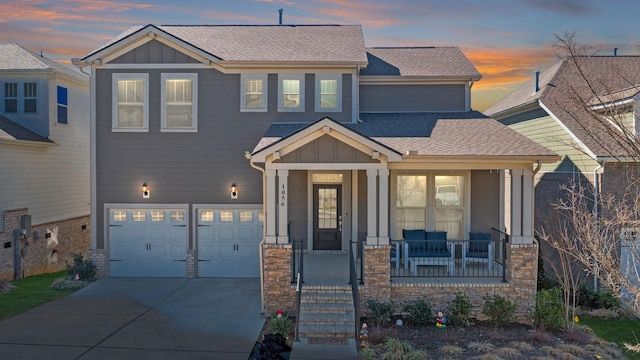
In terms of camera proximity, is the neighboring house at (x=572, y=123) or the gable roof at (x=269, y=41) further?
the gable roof at (x=269, y=41)

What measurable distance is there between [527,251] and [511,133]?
131 inches

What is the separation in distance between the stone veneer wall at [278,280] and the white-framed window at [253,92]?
5220 millimetres

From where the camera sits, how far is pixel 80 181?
2028 cm

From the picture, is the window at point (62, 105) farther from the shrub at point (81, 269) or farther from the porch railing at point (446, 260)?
the porch railing at point (446, 260)

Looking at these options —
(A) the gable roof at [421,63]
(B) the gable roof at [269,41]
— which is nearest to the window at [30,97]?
(B) the gable roof at [269,41]

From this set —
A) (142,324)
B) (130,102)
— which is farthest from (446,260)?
(130,102)

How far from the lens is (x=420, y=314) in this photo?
11109 millimetres

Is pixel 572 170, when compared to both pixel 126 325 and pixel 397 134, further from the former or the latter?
pixel 126 325

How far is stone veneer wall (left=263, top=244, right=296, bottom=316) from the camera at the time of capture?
38.0 feet

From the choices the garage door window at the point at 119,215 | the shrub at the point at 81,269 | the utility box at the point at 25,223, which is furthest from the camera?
the utility box at the point at 25,223

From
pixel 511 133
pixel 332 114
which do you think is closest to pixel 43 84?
pixel 332 114

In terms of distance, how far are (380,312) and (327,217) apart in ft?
15.0

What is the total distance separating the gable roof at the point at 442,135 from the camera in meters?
12.1

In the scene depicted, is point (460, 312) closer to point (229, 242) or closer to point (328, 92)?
point (229, 242)
